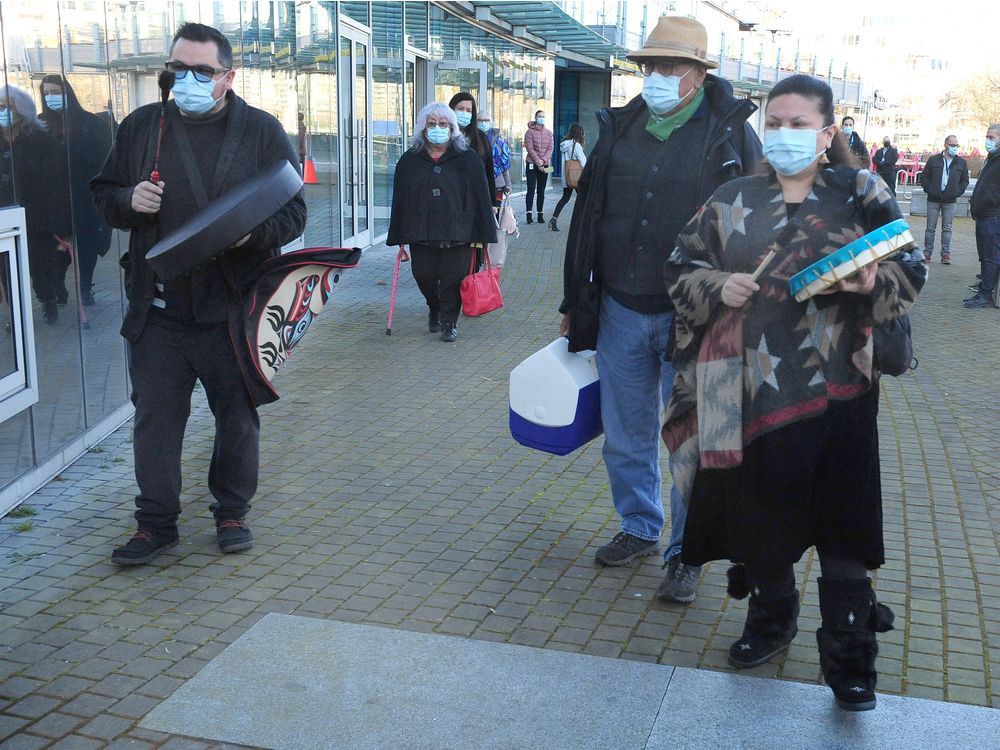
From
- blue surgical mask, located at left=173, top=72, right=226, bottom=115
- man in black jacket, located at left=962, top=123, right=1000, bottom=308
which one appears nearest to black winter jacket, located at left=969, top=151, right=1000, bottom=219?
man in black jacket, located at left=962, top=123, right=1000, bottom=308

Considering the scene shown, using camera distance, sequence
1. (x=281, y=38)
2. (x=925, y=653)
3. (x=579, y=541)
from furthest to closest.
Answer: (x=281, y=38) < (x=579, y=541) < (x=925, y=653)

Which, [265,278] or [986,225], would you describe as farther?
[986,225]

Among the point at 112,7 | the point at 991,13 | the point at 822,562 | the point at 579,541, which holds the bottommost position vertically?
the point at 579,541

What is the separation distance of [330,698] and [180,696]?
0.45 m

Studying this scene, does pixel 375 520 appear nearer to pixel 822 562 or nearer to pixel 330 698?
pixel 330 698

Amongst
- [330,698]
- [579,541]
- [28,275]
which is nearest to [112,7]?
[28,275]

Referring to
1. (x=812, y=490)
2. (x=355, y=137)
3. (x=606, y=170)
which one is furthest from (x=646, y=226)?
(x=355, y=137)

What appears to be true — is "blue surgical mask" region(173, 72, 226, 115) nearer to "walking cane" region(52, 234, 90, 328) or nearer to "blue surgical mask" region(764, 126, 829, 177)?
"walking cane" region(52, 234, 90, 328)

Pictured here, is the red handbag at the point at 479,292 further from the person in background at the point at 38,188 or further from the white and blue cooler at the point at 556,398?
the white and blue cooler at the point at 556,398

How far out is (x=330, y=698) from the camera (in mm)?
3447

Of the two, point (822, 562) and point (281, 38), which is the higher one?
point (281, 38)

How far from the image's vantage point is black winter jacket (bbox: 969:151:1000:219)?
1277 centimetres

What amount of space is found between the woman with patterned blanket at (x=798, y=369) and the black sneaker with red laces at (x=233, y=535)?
2020mm

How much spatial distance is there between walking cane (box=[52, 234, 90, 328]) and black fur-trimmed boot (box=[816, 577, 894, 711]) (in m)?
3.99
